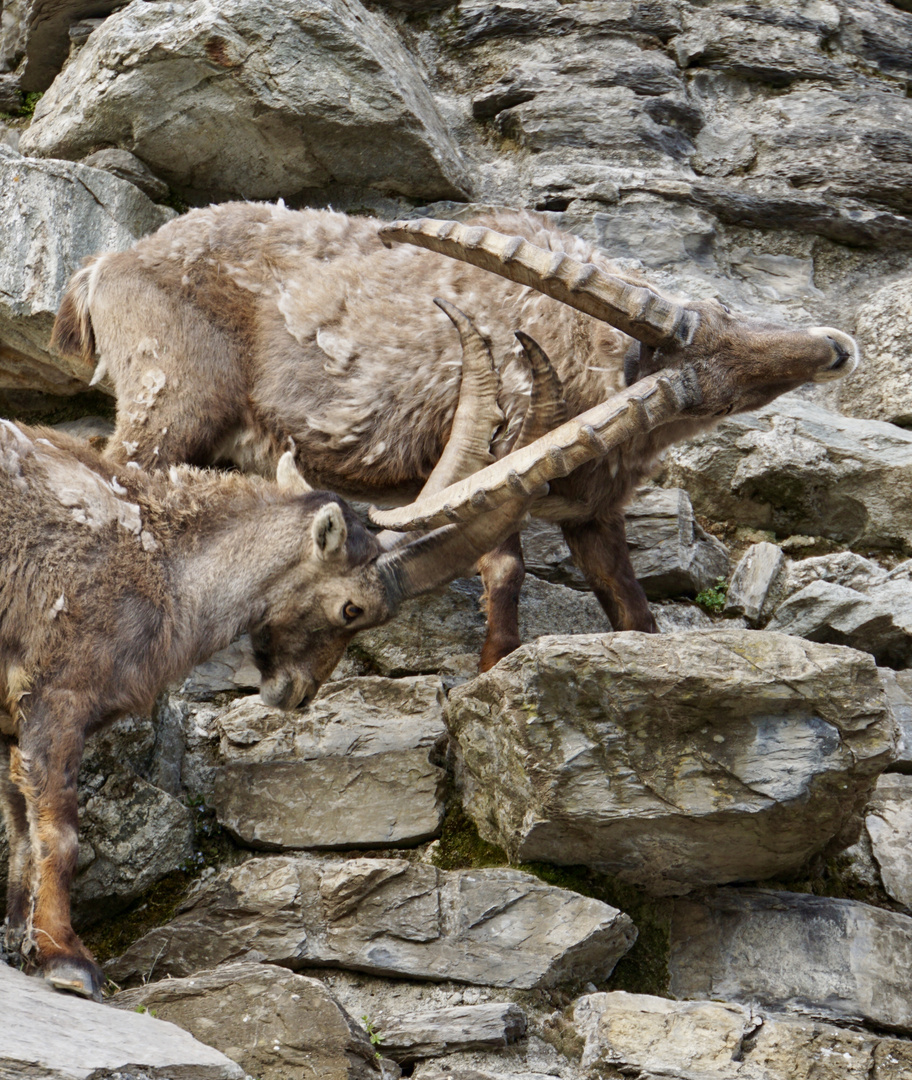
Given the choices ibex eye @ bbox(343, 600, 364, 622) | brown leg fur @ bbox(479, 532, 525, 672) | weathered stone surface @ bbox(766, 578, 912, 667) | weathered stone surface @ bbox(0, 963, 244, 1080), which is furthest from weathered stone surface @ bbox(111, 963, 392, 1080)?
weathered stone surface @ bbox(766, 578, 912, 667)

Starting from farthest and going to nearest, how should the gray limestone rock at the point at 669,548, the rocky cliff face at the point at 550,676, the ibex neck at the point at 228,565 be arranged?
1. the gray limestone rock at the point at 669,548
2. the ibex neck at the point at 228,565
3. the rocky cliff face at the point at 550,676

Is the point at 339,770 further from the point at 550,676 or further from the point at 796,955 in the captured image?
the point at 796,955

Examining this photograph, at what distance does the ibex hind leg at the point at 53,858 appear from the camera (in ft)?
13.0

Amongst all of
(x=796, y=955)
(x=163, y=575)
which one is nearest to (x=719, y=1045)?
(x=796, y=955)

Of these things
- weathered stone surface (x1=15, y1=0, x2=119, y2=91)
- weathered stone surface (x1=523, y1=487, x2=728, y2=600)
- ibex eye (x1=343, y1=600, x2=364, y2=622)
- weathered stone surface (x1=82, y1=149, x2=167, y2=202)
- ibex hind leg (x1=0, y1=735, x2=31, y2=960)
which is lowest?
weathered stone surface (x1=523, y1=487, x2=728, y2=600)

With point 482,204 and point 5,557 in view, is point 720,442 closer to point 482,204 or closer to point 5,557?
point 482,204

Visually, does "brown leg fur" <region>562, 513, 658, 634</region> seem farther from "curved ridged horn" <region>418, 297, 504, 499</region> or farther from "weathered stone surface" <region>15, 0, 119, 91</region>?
"weathered stone surface" <region>15, 0, 119, 91</region>

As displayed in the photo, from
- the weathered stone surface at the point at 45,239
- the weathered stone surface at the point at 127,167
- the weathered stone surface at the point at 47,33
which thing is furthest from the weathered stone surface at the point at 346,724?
the weathered stone surface at the point at 47,33

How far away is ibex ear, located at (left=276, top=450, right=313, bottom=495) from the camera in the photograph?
536cm

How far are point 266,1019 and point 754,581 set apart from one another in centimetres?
407

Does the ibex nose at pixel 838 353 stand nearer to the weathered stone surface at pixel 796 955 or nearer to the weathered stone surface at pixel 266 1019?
the weathered stone surface at pixel 796 955

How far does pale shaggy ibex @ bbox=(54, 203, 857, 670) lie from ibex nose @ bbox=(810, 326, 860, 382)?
2cm

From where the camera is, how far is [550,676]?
4.75 m

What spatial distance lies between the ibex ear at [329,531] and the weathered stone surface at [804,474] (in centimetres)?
338
